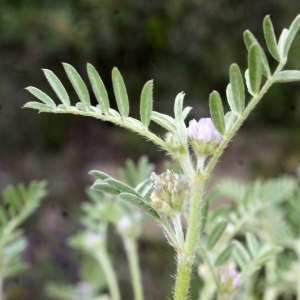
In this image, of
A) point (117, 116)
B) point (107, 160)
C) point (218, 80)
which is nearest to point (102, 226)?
point (117, 116)

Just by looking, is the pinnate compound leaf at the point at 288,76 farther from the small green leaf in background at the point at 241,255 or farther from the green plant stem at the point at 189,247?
the small green leaf in background at the point at 241,255

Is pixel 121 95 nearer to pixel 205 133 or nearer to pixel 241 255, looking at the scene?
pixel 205 133

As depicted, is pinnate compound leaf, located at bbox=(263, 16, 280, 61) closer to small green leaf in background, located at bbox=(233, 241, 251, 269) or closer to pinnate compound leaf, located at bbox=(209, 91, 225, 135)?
pinnate compound leaf, located at bbox=(209, 91, 225, 135)

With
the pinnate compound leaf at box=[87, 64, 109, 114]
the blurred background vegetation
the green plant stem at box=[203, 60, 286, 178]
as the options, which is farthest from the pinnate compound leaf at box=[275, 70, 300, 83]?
the blurred background vegetation

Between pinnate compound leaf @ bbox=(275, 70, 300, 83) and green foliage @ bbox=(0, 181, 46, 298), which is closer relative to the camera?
pinnate compound leaf @ bbox=(275, 70, 300, 83)

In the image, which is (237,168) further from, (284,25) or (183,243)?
(183,243)

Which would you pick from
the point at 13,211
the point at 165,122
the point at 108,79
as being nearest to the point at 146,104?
the point at 165,122

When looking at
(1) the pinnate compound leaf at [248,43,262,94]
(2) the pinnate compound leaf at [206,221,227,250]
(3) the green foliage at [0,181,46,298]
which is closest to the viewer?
(1) the pinnate compound leaf at [248,43,262,94]

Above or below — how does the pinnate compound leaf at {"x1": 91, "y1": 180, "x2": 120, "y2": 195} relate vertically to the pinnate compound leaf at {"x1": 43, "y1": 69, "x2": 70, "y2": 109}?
below
